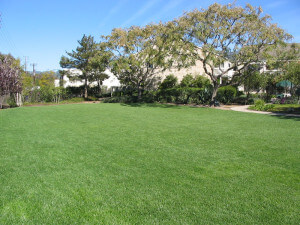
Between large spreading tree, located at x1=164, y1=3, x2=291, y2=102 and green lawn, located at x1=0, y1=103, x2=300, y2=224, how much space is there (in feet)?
33.3

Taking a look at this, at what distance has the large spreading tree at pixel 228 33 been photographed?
50.4 feet

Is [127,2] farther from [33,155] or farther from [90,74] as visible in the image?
[90,74]

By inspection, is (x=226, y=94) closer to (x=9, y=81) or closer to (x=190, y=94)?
(x=190, y=94)

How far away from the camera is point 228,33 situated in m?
15.7

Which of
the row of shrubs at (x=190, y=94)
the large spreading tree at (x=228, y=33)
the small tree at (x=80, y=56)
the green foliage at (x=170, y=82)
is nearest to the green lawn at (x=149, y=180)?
the large spreading tree at (x=228, y=33)

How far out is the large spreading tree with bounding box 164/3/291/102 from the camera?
50.4ft

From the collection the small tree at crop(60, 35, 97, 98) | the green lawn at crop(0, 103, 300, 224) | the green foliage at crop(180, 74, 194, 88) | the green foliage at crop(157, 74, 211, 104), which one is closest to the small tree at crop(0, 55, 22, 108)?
the small tree at crop(60, 35, 97, 98)

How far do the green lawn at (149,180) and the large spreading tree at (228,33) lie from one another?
1015 centimetres

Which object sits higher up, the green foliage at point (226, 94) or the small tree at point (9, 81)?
the small tree at point (9, 81)

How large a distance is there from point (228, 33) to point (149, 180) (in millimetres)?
14310

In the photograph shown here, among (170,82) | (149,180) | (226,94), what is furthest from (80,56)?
(149,180)

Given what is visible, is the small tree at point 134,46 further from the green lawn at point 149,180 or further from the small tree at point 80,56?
the green lawn at point 149,180

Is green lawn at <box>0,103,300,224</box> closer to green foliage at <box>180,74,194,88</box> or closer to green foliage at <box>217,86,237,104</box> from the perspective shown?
green foliage at <box>217,86,237,104</box>

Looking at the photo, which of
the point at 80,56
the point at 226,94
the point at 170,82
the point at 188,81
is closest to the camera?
the point at 226,94
